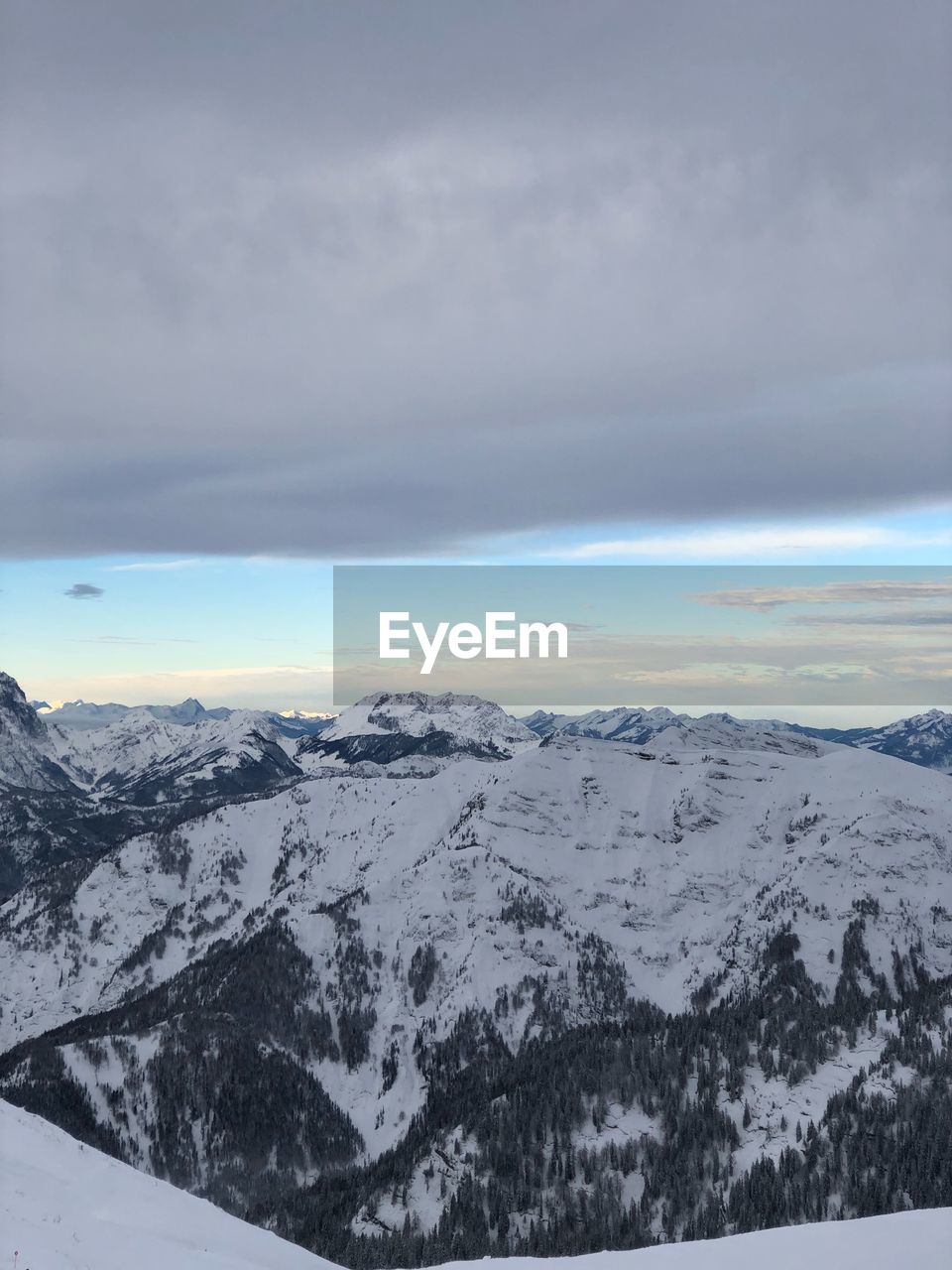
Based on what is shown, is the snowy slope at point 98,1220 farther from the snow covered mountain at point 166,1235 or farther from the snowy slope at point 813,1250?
the snowy slope at point 813,1250

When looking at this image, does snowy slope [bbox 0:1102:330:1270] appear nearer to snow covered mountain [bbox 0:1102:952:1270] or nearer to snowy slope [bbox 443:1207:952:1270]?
snow covered mountain [bbox 0:1102:952:1270]

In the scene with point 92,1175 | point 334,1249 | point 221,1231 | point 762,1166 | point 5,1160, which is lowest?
point 334,1249

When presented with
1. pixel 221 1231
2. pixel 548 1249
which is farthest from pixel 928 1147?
pixel 221 1231

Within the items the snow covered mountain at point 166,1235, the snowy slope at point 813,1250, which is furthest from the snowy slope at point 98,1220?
the snowy slope at point 813,1250

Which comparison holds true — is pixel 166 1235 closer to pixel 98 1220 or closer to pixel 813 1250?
pixel 98 1220

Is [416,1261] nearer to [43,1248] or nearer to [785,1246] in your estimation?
[785,1246]

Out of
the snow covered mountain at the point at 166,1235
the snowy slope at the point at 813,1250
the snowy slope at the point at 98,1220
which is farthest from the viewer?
the snowy slope at the point at 813,1250

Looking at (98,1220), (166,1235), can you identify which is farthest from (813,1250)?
(98,1220)
